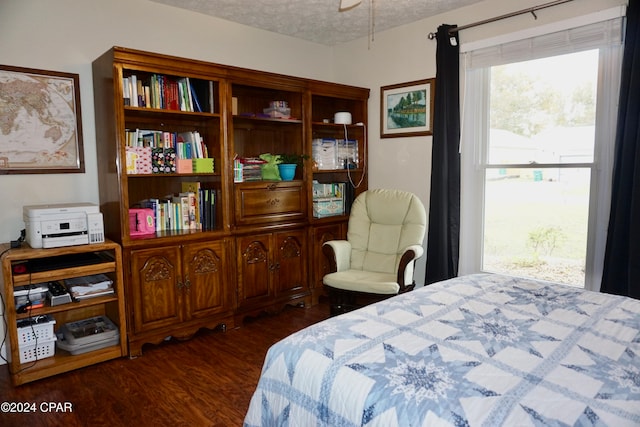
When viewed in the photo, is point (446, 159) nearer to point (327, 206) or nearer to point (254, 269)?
point (327, 206)

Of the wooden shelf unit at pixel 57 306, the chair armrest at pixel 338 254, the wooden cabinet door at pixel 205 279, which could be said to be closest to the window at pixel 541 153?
the chair armrest at pixel 338 254

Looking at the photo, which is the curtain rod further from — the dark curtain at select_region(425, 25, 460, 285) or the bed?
the bed

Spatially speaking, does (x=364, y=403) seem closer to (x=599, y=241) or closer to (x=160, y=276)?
(x=160, y=276)

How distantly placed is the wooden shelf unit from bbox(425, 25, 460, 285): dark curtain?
8.11 feet

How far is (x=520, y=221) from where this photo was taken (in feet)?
11.2

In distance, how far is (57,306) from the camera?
265 cm

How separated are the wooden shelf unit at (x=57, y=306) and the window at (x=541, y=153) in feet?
8.96

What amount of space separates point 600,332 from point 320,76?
12.1ft

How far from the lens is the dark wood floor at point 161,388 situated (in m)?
2.20

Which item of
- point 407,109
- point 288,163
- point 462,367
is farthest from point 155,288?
point 407,109

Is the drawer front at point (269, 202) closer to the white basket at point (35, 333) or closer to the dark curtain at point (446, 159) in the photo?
the dark curtain at point (446, 159)

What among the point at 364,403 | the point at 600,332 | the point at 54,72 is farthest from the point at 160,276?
the point at 600,332

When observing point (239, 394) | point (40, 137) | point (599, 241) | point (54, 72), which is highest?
point (54, 72)

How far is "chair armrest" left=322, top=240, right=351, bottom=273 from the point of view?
3.34 metres
